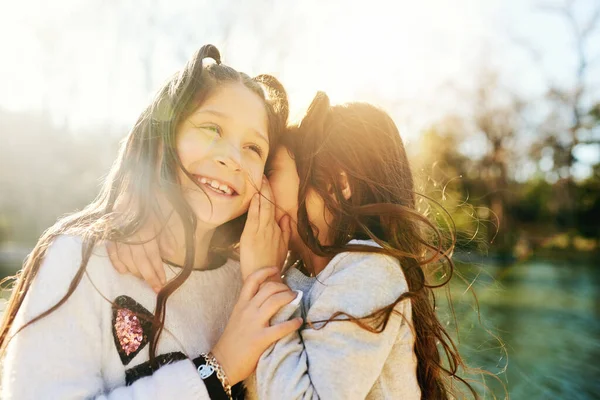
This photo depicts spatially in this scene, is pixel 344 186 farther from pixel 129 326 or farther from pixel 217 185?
pixel 129 326

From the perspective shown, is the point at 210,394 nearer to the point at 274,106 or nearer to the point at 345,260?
the point at 345,260

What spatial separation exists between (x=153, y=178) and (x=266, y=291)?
0.57 meters

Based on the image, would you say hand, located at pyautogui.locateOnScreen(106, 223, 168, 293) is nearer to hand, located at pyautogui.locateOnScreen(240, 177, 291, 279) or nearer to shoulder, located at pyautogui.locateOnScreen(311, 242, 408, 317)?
hand, located at pyautogui.locateOnScreen(240, 177, 291, 279)

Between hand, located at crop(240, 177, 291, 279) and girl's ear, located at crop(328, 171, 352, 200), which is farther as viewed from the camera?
girl's ear, located at crop(328, 171, 352, 200)

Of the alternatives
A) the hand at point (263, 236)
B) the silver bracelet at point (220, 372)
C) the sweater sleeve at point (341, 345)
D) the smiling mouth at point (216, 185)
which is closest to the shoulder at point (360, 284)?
the sweater sleeve at point (341, 345)

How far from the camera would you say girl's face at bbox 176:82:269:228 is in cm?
178

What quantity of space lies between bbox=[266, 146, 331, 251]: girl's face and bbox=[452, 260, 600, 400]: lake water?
0.64 metres

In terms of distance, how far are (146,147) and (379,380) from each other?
1118 mm

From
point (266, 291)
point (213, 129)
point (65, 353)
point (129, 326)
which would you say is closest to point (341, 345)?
point (266, 291)

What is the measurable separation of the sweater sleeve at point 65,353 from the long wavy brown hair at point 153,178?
0.11 metres

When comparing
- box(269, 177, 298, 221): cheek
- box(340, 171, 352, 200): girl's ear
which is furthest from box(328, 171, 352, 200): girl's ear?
box(269, 177, 298, 221): cheek

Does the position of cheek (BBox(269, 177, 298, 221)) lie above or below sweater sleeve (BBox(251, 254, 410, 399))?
above

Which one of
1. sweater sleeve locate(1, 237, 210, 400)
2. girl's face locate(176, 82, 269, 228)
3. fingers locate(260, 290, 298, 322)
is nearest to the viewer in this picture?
sweater sleeve locate(1, 237, 210, 400)

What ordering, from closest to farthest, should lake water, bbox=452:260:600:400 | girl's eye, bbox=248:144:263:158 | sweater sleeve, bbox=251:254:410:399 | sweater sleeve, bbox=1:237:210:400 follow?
sweater sleeve, bbox=1:237:210:400, sweater sleeve, bbox=251:254:410:399, girl's eye, bbox=248:144:263:158, lake water, bbox=452:260:600:400
